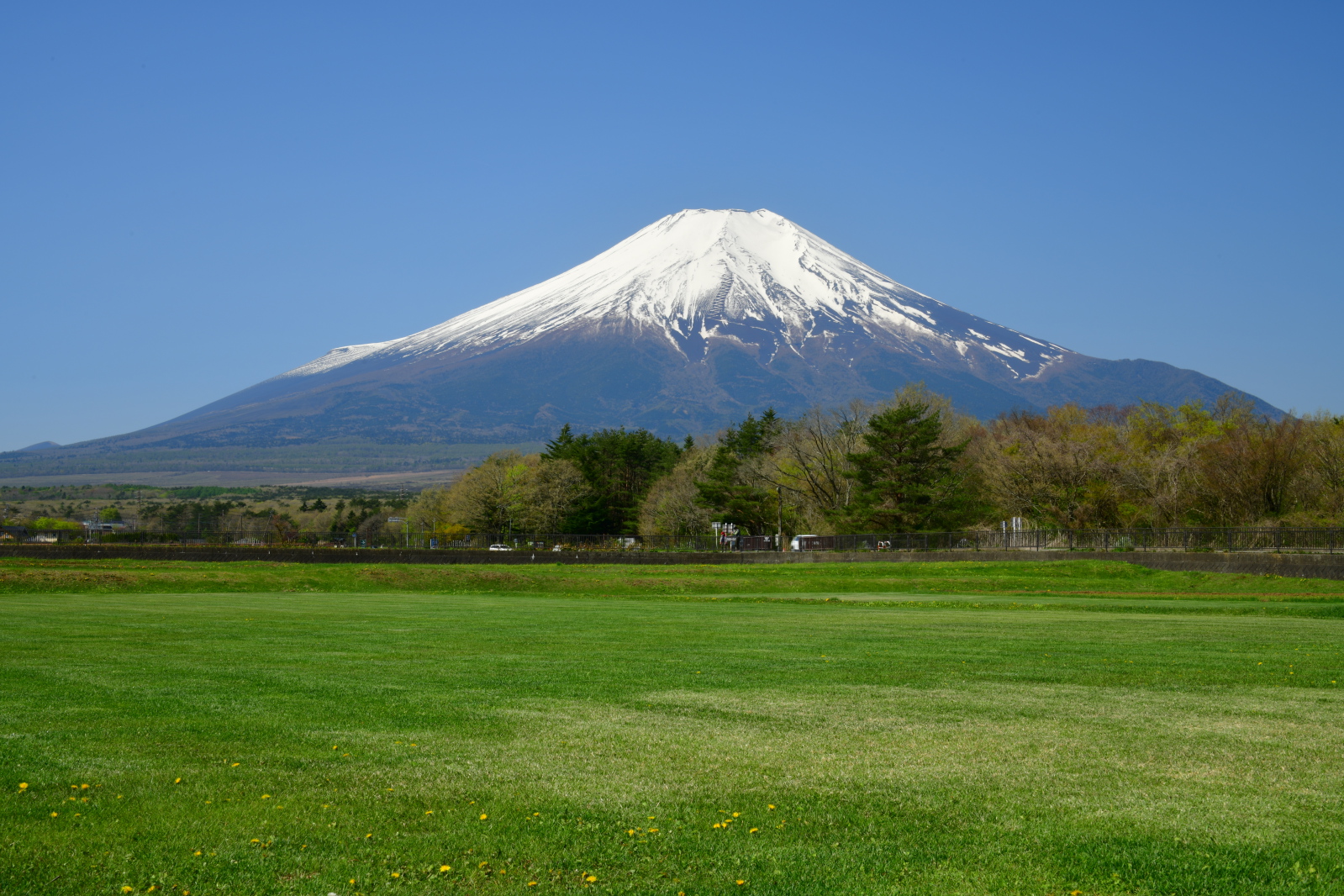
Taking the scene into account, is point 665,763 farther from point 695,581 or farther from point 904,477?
point 904,477

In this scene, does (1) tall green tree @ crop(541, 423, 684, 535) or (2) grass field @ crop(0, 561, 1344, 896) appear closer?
(2) grass field @ crop(0, 561, 1344, 896)

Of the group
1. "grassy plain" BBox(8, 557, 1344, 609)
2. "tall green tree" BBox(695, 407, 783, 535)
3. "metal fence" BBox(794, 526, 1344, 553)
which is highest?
"tall green tree" BBox(695, 407, 783, 535)

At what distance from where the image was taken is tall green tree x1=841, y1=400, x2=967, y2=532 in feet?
251

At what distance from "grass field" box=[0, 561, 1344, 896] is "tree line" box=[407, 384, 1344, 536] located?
5723 cm

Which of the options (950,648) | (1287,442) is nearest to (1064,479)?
(1287,442)

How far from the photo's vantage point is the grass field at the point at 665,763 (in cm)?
635

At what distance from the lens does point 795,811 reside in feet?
24.7

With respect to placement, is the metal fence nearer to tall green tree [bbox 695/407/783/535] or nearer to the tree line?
the tree line

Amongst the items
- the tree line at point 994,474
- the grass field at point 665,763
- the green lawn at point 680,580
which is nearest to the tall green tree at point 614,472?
Answer: the tree line at point 994,474

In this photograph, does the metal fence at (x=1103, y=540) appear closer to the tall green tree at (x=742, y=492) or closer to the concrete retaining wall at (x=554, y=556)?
the concrete retaining wall at (x=554, y=556)

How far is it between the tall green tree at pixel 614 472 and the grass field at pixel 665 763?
93.8 metres

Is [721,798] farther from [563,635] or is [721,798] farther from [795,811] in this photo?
[563,635]

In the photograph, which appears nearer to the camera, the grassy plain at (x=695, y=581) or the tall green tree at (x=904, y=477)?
the grassy plain at (x=695, y=581)

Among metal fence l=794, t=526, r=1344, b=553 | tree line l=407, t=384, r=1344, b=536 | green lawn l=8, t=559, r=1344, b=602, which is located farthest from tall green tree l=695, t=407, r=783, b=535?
green lawn l=8, t=559, r=1344, b=602
